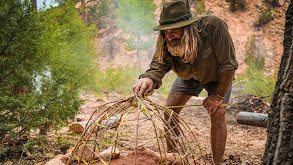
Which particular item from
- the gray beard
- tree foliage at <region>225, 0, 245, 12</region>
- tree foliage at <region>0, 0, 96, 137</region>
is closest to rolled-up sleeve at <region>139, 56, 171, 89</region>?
the gray beard

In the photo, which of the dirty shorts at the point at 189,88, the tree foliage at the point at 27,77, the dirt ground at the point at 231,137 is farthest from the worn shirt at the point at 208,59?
the tree foliage at the point at 27,77

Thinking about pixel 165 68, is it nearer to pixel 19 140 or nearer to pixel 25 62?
pixel 25 62

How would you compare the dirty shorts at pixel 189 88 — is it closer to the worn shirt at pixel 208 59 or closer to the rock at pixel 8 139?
the worn shirt at pixel 208 59

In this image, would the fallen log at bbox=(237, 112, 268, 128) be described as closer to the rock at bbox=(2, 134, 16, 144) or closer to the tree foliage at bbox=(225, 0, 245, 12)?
the rock at bbox=(2, 134, 16, 144)

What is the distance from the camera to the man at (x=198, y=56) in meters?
1.84

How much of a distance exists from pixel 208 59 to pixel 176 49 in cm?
31

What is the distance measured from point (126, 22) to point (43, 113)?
12.5 metres

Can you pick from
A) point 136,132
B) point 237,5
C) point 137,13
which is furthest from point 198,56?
point 237,5

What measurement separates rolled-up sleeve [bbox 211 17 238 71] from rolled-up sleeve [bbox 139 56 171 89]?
1.64 ft

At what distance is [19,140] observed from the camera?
2.36 meters

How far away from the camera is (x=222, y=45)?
1878 millimetres

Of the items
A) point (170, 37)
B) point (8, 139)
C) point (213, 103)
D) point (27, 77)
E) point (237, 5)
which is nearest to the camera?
point (170, 37)

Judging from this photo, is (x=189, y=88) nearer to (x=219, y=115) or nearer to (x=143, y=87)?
(x=219, y=115)

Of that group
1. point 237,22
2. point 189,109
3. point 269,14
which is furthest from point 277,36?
point 189,109
